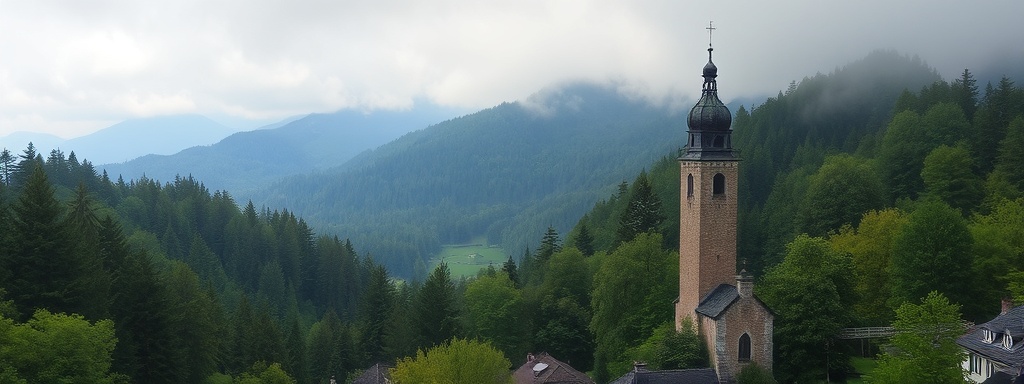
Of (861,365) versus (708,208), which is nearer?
(708,208)

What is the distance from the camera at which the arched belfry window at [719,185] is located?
131ft

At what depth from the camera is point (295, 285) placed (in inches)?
4375

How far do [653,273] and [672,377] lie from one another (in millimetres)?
10291

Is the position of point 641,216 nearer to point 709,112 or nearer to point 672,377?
point 709,112

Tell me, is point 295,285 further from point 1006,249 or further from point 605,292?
point 1006,249

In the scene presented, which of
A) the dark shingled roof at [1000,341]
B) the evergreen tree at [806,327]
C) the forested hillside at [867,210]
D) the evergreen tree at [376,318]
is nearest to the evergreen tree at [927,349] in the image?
the forested hillside at [867,210]

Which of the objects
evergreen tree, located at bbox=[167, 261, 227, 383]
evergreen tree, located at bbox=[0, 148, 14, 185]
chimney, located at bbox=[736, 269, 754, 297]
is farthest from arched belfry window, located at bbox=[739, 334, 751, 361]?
evergreen tree, located at bbox=[0, 148, 14, 185]

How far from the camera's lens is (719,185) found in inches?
1576

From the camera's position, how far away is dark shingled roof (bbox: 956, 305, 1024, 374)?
3164 cm

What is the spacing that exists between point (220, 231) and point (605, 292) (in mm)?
83795

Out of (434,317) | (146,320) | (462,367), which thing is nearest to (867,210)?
(434,317)

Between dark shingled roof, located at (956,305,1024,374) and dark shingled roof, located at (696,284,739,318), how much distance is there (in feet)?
28.4

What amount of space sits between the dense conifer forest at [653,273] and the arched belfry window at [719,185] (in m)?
3.49

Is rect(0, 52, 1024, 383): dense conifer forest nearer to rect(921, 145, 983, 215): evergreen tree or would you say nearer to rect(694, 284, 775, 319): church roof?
rect(921, 145, 983, 215): evergreen tree
